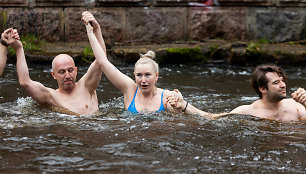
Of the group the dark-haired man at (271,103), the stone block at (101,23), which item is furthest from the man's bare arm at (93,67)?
the stone block at (101,23)

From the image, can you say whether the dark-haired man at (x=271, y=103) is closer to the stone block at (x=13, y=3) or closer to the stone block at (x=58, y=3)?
the stone block at (x=58, y=3)

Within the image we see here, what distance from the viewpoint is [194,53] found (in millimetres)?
9516

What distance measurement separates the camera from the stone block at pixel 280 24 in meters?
9.95

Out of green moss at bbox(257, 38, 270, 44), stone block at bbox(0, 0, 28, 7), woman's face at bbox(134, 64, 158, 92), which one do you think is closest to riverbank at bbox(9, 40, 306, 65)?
green moss at bbox(257, 38, 270, 44)

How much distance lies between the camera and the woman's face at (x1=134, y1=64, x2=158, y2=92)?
5832mm

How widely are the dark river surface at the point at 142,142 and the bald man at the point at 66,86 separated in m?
0.20

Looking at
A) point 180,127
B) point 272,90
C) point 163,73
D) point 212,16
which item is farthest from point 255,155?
point 212,16

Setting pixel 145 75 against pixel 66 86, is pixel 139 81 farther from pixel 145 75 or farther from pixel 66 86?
pixel 66 86

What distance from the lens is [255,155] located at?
4.34 metres

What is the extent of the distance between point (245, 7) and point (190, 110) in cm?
479

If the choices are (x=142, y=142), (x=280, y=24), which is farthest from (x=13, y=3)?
(x=142, y=142)

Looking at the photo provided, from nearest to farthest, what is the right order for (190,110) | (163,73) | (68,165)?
(68,165) → (190,110) → (163,73)

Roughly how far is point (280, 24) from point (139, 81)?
502 cm

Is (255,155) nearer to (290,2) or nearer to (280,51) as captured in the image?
(280,51)
